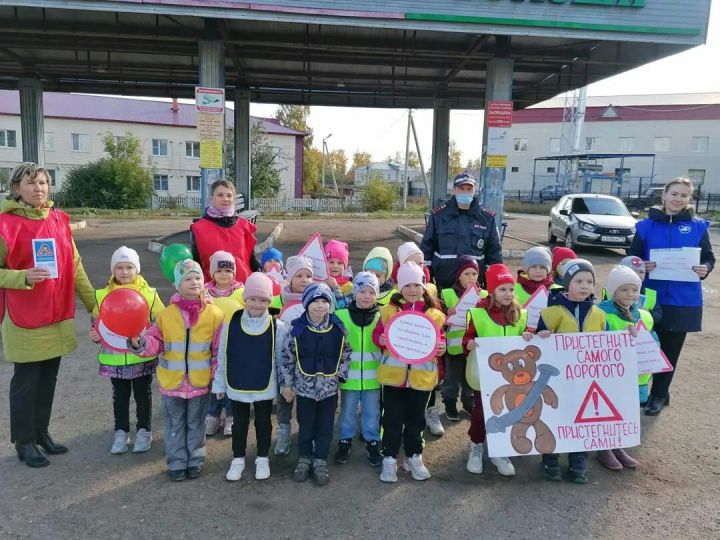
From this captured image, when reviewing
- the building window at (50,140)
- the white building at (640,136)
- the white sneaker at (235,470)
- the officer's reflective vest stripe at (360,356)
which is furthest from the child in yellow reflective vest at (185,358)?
the white building at (640,136)

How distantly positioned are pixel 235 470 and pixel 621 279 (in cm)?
308

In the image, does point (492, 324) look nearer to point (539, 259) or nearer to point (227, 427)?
point (539, 259)

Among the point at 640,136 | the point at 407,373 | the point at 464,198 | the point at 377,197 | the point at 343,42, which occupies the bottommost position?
the point at 407,373

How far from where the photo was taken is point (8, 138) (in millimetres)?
41656

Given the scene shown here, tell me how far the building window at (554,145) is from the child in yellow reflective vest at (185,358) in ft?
171

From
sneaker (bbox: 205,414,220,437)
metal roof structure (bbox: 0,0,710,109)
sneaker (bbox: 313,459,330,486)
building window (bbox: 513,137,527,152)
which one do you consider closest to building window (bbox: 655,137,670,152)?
building window (bbox: 513,137,527,152)

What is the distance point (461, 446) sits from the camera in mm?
4211

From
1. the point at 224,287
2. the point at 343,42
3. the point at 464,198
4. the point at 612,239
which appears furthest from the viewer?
the point at 612,239

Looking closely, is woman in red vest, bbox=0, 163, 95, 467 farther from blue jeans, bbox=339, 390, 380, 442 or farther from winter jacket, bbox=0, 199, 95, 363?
blue jeans, bbox=339, 390, 380, 442

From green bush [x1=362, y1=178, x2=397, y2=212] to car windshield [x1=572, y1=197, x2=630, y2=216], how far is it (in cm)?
2151

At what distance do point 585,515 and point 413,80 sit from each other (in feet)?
52.0

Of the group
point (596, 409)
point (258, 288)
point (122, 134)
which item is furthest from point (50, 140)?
point (596, 409)

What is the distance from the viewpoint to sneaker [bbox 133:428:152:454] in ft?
13.1

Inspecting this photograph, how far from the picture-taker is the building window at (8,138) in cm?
4150
